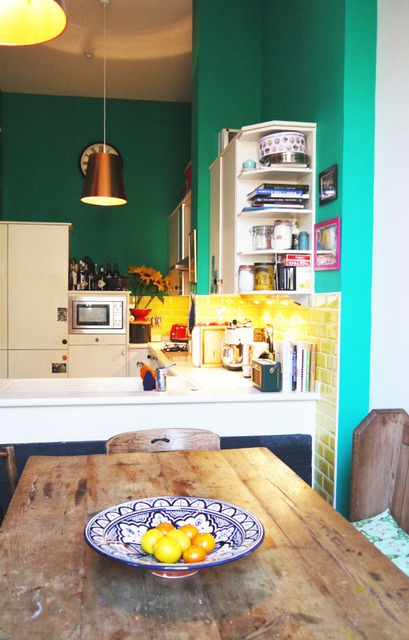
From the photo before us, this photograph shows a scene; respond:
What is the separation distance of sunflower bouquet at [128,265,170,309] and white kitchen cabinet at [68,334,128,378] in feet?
2.46

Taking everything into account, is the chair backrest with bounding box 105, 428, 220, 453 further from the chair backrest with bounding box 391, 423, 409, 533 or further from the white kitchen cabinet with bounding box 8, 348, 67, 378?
the white kitchen cabinet with bounding box 8, 348, 67, 378

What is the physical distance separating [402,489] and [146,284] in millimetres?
4728

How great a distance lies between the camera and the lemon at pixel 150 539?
4.08 ft

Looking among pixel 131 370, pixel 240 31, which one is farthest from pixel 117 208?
pixel 240 31

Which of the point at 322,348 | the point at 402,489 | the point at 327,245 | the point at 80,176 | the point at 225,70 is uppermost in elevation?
the point at 225,70

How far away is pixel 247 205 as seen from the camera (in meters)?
3.36

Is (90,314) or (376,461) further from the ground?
(90,314)

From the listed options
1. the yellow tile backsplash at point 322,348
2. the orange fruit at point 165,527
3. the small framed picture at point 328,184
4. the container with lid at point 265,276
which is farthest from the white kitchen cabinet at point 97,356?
the orange fruit at point 165,527

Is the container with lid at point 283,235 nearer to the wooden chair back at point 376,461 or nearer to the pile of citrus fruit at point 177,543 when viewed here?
the wooden chair back at point 376,461

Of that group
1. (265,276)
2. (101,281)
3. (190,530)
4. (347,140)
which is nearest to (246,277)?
(265,276)

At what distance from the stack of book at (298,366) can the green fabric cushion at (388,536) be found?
0.92 metres

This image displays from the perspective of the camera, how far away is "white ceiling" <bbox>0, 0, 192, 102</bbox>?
190 inches

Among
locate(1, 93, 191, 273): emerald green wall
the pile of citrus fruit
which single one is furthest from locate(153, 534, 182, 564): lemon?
locate(1, 93, 191, 273): emerald green wall

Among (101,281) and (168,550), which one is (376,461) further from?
(101,281)
